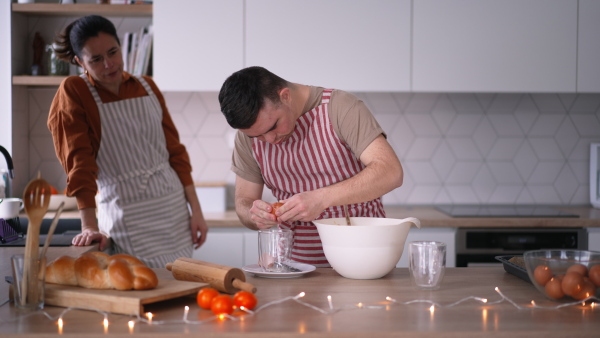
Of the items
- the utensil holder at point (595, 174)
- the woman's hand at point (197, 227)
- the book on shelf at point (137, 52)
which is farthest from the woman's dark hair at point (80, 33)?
the utensil holder at point (595, 174)

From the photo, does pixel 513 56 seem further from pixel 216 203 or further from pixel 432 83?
pixel 216 203

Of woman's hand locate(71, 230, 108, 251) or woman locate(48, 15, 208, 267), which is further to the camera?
woman locate(48, 15, 208, 267)

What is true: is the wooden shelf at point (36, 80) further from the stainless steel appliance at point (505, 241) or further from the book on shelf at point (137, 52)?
the stainless steel appliance at point (505, 241)

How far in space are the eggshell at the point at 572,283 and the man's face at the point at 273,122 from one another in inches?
34.8

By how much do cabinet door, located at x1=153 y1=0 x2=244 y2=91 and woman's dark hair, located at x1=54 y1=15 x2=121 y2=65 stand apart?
2.89ft

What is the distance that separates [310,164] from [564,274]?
3.08 feet

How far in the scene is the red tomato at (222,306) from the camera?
143 cm

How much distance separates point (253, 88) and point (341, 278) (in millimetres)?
572

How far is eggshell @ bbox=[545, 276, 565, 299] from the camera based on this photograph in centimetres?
155

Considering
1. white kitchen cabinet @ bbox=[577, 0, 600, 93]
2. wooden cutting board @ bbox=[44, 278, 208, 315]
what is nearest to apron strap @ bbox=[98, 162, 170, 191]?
wooden cutting board @ bbox=[44, 278, 208, 315]

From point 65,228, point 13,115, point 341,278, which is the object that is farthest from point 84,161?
point 13,115

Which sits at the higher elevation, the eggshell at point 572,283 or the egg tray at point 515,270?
the eggshell at point 572,283

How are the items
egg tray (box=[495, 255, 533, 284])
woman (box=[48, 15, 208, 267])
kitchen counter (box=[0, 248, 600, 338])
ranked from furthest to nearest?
woman (box=[48, 15, 208, 267])
egg tray (box=[495, 255, 533, 284])
kitchen counter (box=[0, 248, 600, 338])

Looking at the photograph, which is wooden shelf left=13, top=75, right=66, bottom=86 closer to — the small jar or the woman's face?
the small jar
